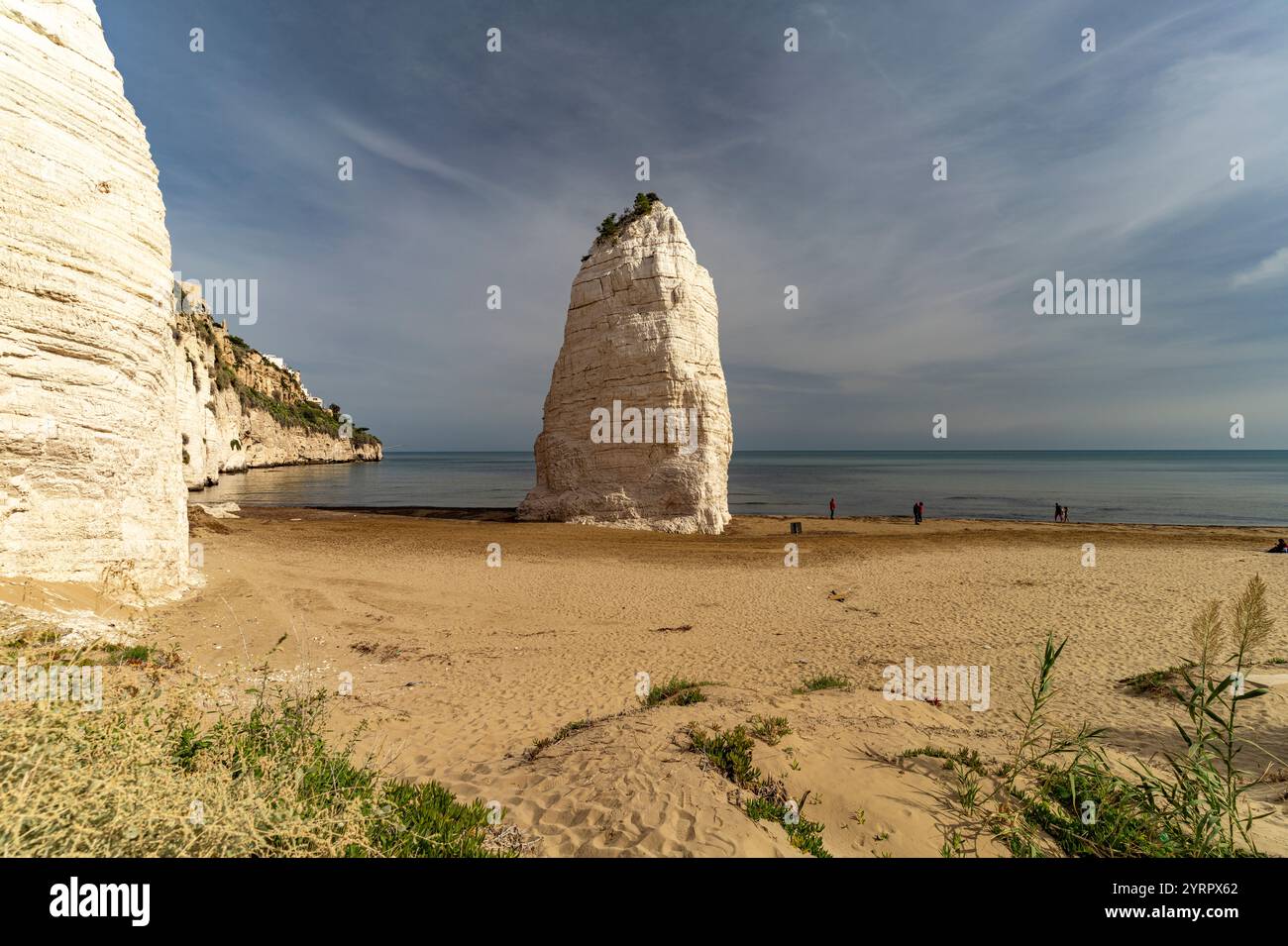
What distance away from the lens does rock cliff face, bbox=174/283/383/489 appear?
44438 millimetres

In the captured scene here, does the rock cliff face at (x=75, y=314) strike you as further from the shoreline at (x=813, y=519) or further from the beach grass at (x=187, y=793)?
the shoreline at (x=813, y=519)

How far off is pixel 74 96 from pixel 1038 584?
87.3 feet

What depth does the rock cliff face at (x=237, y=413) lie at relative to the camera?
1750 inches

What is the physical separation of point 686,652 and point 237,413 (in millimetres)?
82851

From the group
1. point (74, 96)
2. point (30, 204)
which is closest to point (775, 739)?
point (30, 204)

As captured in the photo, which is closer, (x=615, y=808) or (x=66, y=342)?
(x=615, y=808)

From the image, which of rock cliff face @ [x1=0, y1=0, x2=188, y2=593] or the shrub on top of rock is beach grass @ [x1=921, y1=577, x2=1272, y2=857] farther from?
the shrub on top of rock

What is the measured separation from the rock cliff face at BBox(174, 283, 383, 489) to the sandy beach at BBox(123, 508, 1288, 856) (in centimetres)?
1925

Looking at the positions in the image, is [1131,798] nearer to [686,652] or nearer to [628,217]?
[686,652]

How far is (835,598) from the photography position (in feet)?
52.3

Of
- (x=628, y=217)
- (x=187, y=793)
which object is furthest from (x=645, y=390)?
(x=187, y=793)

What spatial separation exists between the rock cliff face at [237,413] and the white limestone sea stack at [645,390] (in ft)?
62.0

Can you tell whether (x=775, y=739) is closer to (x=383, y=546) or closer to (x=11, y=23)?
(x=11, y=23)
